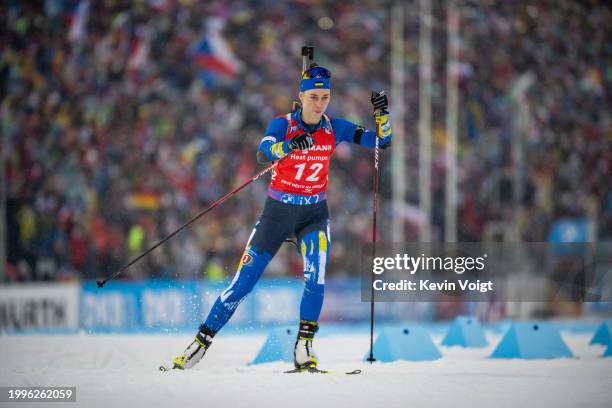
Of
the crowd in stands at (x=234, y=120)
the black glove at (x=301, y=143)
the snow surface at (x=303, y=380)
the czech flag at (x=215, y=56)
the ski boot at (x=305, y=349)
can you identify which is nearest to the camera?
the snow surface at (x=303, y=380)

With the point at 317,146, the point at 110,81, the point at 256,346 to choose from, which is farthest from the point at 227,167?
the point at 317,146

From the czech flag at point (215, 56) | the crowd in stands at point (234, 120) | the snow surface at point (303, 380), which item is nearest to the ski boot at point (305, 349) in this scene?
the snow surface at point (303, 380)

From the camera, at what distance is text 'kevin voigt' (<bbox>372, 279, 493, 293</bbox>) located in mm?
13875

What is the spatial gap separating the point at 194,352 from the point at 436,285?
8.34m

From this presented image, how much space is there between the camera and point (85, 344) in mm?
9508

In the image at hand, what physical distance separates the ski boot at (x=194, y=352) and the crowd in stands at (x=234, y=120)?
27.1 ft

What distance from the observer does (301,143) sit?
6.57 metres

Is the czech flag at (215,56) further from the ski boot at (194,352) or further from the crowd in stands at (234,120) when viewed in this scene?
the ski boot at (194,352)

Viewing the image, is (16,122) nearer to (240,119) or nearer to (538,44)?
(240,119)

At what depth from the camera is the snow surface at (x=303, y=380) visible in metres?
5.49

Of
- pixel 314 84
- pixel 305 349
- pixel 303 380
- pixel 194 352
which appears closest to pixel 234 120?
pixel 314 84

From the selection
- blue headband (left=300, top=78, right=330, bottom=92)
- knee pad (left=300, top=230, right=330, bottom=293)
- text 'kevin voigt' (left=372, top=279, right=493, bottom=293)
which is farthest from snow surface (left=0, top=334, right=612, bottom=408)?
text 'kevin voigt' (left=372, top=279, right=493, bottom=293)

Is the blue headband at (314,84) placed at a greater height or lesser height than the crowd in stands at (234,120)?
lesser

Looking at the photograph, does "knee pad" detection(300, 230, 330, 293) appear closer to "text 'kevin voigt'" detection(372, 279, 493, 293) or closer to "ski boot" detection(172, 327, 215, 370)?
"ski boot" detection(172, 327, 215, 370)
